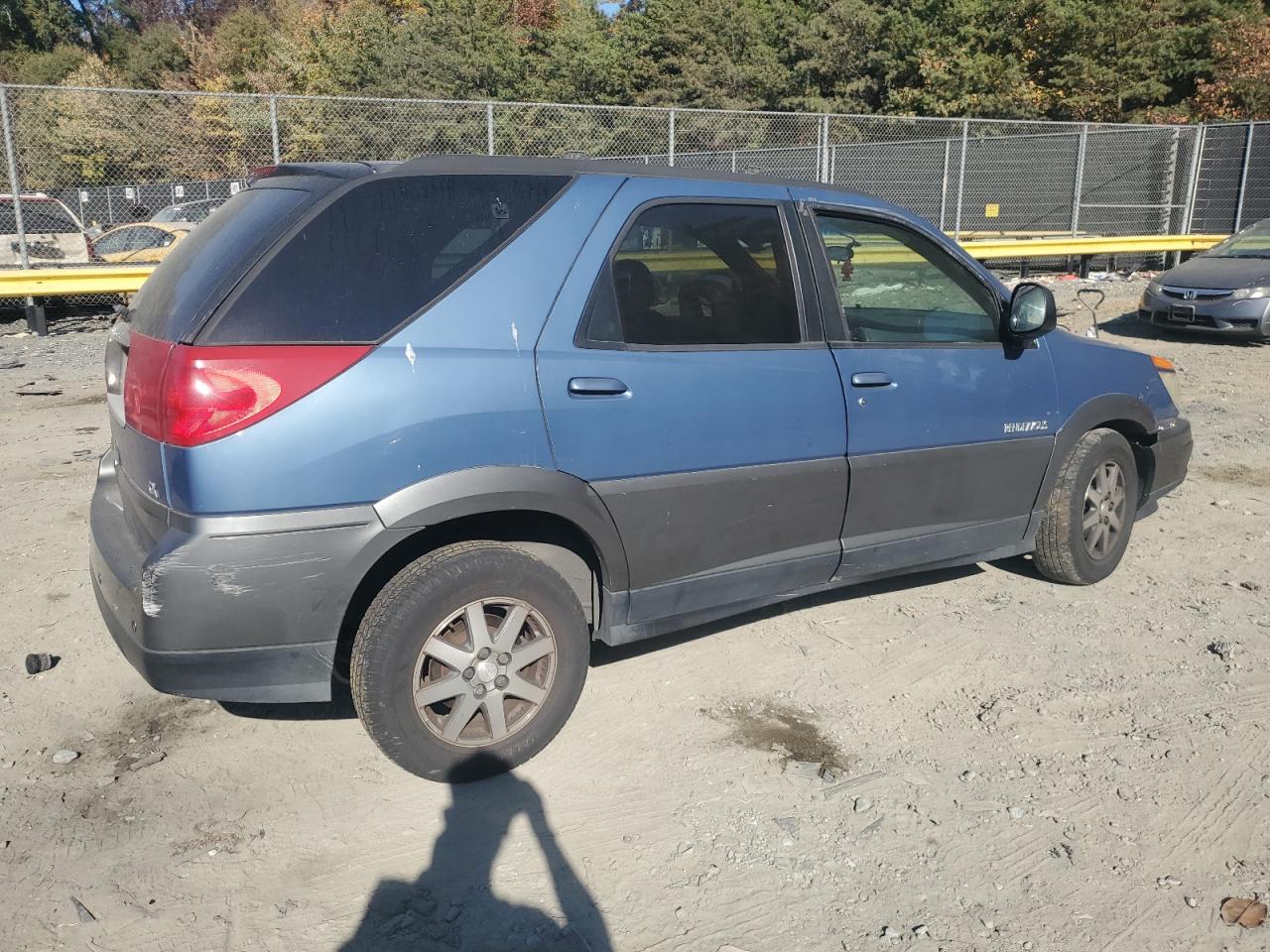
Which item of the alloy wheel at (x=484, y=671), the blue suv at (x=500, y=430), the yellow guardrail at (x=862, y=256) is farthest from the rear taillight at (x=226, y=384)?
the yellow guardrail at (x=862, y=256)

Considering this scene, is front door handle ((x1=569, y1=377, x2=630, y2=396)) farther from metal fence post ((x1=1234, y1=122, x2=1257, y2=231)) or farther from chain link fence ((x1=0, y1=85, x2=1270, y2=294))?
metal fence post ((x1=1234, y1=122, x2=1257, y2=231))

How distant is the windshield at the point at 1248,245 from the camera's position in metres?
13.0

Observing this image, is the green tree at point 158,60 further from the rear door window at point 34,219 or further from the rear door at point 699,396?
the rear door at point 699,396

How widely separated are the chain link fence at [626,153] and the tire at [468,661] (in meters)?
6.88

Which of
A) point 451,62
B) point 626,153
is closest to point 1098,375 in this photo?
point 626,153

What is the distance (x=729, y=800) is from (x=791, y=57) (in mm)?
36875

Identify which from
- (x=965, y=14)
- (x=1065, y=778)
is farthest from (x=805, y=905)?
(x=965, y=14)

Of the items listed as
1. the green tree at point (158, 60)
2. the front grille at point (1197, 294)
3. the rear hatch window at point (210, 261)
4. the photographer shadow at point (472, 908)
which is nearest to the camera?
the photographer shadow at point (472, 908)

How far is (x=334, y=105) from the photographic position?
13.5 meters

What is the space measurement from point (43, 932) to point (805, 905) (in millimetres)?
1920

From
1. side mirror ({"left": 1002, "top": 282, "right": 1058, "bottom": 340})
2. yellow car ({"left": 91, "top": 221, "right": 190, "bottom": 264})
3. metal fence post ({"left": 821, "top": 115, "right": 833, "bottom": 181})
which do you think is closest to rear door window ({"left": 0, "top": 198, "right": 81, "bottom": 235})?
yellow car ({"left": 91, "top": 221, "right": 190, "bottom": 264})

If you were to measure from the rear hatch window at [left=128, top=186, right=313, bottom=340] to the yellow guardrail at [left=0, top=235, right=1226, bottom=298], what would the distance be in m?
1.10

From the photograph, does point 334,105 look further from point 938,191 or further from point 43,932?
point 43,932

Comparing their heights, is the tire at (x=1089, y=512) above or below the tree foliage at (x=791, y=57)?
below
